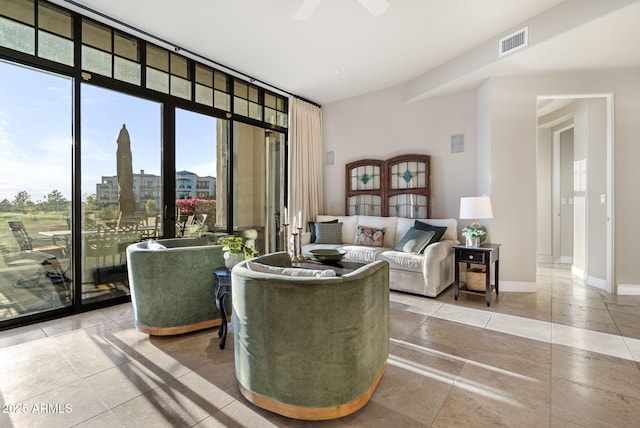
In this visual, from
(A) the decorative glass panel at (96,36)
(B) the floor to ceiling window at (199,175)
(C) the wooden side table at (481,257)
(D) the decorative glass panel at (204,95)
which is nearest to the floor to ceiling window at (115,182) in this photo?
(B) the floor to ceiling window at (199,175)

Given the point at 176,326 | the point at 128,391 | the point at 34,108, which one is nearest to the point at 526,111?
the point at 176,326

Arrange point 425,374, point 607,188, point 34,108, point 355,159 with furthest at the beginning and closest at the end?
point 355,159 < point 607,188 < point 34,108 < point 425,374

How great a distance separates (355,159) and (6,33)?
4534 mm

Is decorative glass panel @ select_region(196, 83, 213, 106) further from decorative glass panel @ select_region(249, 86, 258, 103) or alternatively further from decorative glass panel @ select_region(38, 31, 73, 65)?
decorative glass panel @ select_region(38, 31, 73, 65)

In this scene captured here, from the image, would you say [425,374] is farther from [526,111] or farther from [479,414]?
[526,111]

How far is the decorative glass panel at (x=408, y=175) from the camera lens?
5.12 metres

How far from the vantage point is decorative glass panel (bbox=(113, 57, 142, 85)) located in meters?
3.50

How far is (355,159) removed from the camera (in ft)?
19.1

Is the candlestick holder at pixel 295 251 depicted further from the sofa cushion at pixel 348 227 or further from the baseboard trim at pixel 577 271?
the baseboard trim at pixel 577 271

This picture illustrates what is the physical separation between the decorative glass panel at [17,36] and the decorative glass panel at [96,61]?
39 cm

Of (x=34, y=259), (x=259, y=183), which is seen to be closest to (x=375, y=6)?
(x=259, y=183)

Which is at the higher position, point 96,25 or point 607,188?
point 96,25

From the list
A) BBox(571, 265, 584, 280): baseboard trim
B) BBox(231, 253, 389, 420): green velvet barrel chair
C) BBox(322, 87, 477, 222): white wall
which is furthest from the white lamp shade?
BBox(231, 253, 389, 420): green velvet barrel chair

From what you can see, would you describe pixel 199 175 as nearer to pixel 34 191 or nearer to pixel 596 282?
pixel 34 191
